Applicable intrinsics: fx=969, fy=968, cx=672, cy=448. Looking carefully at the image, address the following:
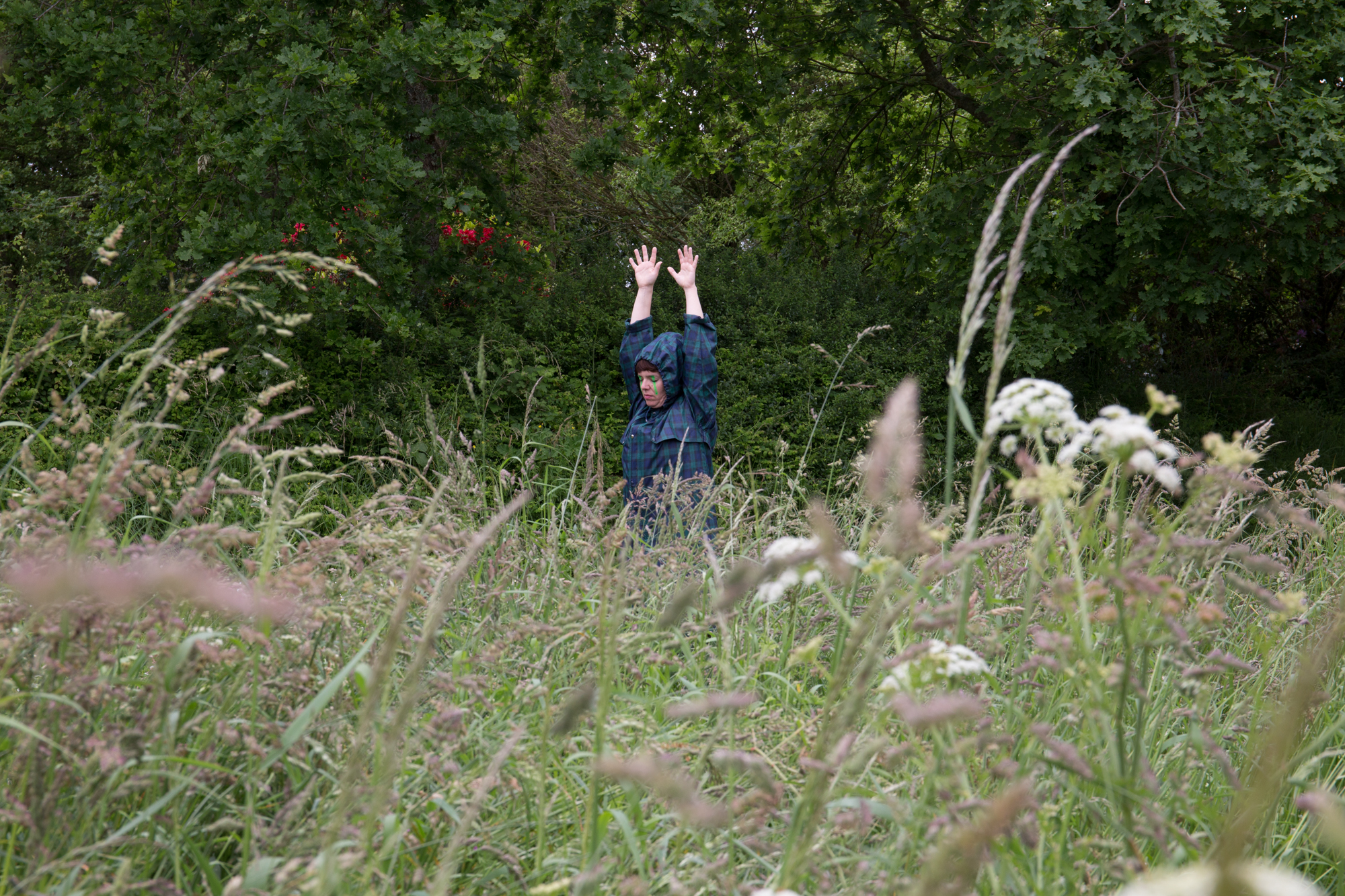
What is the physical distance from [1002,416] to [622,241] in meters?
14.8

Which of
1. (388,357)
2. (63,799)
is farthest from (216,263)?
(63,799)

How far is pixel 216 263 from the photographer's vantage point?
20.2ft

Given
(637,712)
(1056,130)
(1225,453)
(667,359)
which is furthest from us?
(1056,130)

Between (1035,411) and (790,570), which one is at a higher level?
(1035,411)

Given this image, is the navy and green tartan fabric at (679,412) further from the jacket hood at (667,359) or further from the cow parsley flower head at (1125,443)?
the cow parsley flower head at (1125,443)

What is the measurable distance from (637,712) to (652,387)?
3.34m

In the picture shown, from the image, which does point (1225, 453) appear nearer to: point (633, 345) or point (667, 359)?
point (667, 359)

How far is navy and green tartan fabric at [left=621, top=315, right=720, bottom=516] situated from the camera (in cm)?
538

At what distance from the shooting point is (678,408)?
5488 mm

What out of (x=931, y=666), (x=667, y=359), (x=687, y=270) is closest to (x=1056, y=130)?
(x=687, y=270)

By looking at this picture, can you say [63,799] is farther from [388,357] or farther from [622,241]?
[622,241]

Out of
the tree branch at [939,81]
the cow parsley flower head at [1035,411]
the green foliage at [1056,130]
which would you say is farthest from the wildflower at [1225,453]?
the tree branch at [939,81]

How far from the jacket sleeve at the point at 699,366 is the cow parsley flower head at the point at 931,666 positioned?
4038mm

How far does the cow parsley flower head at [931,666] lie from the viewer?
4.32 ft
